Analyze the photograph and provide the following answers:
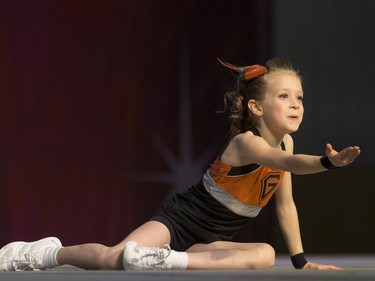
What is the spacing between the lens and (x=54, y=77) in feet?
15.4

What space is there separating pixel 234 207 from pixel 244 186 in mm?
78

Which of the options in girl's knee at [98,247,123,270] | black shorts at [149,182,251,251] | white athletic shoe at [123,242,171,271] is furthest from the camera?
black shorts at [149,182,251,251]

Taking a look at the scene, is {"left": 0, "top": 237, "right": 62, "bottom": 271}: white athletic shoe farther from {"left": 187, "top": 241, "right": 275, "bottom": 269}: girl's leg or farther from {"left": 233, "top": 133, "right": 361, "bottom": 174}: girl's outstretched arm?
{"left": 233, "top": 133, "right": 361, "bottom": 174}: girl's outstretched arm

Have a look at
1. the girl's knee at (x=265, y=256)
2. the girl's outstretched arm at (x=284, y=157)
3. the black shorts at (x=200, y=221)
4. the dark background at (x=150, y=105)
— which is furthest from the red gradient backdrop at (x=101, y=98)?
the girl's knee at (x=265, y=256)

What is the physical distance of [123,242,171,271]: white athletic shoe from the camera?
259 cm

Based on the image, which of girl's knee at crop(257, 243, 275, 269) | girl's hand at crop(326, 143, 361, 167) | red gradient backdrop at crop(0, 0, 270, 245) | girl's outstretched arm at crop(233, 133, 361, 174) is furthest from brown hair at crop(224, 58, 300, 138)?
red gradient backdrop at crop(0, 0, 270, 245)

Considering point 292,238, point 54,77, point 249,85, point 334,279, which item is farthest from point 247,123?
point 54,77

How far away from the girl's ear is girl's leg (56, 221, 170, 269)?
1.46 ft

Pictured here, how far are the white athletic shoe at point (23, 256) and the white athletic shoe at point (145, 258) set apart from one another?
35cm

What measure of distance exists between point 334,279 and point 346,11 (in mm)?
2923

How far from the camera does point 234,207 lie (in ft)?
9.47

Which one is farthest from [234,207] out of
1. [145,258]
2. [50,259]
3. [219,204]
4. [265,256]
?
[50,259]

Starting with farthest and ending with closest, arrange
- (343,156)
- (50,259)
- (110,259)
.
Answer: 1. (50,259)
2. (110,259)
3. (343,156)

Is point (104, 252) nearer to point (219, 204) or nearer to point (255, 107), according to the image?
point (219, 204)
